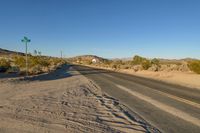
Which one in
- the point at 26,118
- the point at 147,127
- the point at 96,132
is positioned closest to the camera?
the point at 96,132

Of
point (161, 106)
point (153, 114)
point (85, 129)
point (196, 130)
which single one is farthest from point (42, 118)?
point (161, 106)

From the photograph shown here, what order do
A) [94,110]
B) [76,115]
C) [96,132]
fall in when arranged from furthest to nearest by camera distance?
[94,110], [76,115], [96,132]

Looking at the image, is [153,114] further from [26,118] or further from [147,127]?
[26,118]

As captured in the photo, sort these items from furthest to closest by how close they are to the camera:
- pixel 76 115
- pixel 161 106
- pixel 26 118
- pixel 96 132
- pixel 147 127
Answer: pixel 161 106, pixel 76 115, pixel 26 118, pixel 147 127, pixel 96 132

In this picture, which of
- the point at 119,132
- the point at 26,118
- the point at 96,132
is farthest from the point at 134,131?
the point at 26,118

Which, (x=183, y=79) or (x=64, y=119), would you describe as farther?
(x=183, y=79)

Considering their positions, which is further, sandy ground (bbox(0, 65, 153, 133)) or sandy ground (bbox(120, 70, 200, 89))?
sandy ground (bbox(120, 70, 200, 89))

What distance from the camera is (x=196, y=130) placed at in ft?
26.8

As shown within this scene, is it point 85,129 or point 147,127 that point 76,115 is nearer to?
point 85,129

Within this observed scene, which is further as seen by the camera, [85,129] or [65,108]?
[65,108]

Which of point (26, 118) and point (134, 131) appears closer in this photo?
point (134, 131)

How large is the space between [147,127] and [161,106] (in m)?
4.49

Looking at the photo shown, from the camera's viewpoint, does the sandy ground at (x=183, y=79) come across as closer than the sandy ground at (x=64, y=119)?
No

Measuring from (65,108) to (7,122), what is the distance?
3.42 m
